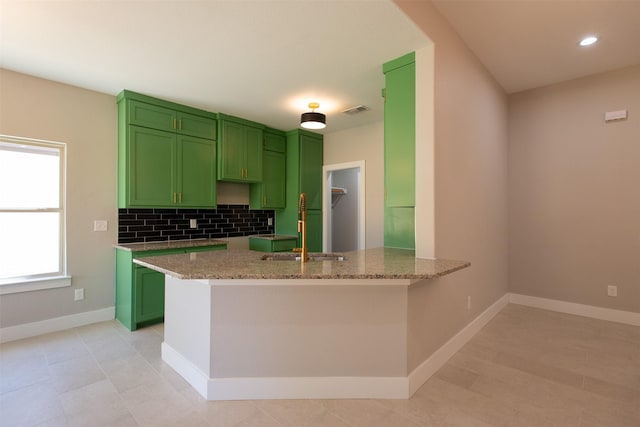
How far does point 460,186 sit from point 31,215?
4.24 meters

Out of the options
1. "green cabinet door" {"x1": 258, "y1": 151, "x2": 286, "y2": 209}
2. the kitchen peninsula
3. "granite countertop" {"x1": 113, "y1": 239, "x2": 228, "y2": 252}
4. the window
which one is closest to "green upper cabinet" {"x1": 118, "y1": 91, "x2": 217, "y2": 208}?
"granite countertop" {"x1": 113, "y1": 239, "x2": 228, "y2": 252}

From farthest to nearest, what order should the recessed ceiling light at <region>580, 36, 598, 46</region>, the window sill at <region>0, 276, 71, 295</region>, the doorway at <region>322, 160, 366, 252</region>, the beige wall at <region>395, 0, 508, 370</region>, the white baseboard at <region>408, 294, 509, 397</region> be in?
the doorway at <region>322, 160, 366, 252</region> < the window sill at <region>0, 276, 71, 295</region> < the recessed ceiling light at <region>580, 36, 598, 46</region> < the beige wall at <region>395, 0, 508, 370</region> < the white baseboard at <region>408, 294, 509, 397</region>

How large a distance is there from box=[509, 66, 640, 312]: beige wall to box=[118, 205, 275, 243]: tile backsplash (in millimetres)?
3756

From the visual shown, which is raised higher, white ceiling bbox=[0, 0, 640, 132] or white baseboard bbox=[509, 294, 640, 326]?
white ceiling bbox=[0, 0, 640, 132]

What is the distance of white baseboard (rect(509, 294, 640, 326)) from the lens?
11.1 ft

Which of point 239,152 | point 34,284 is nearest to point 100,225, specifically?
point 34,284

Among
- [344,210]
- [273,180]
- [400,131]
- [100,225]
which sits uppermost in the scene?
[400,131]

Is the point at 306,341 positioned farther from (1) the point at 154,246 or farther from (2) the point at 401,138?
(1) the point at 154,246

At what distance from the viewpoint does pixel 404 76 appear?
8.45ft

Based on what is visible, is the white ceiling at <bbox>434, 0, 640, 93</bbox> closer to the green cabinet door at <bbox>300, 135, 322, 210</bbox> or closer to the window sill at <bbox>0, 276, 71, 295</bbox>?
the green cabinet door at <bbox>300, 135, 322, 210</bbox>

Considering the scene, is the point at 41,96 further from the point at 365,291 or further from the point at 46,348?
the point at 365,291

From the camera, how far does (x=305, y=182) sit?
5043 mm

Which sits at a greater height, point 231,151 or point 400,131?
point 231,151

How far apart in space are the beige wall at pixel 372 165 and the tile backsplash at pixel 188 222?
5.61 ft
